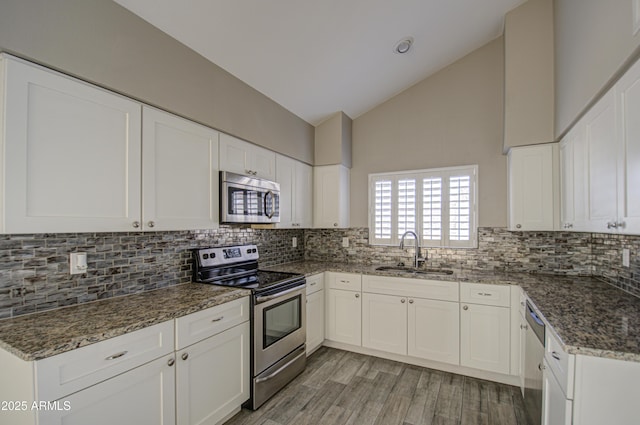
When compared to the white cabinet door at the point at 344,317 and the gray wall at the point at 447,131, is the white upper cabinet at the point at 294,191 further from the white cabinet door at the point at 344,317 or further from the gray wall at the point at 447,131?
the white cabinet door at the point at 344,317

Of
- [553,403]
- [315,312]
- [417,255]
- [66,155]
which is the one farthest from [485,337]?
[66,155]

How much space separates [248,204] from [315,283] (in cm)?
113

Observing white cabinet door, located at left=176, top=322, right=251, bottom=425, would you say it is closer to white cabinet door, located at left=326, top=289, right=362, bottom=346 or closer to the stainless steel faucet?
white cabinet door, located at left=326, top=289, right=362, bottom=346

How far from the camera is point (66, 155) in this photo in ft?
4.96

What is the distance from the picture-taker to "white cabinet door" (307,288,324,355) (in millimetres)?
3049

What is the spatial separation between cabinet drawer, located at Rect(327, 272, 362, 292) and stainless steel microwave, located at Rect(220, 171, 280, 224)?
89 cm

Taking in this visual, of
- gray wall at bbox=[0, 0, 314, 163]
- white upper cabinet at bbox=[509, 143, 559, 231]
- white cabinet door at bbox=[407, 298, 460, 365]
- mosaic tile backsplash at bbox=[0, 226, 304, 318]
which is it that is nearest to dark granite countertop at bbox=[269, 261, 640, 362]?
white cabinet door at bbox=[407, 298, 460, 365]

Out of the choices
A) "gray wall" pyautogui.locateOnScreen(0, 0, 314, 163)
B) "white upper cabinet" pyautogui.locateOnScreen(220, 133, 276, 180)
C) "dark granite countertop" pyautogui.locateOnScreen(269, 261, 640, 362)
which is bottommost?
"dark granite countertop" pyautogui.locateOnScreen(269, 261, 640, 362)

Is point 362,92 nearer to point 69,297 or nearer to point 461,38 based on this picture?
point 461,38

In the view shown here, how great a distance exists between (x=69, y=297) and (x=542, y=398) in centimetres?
273

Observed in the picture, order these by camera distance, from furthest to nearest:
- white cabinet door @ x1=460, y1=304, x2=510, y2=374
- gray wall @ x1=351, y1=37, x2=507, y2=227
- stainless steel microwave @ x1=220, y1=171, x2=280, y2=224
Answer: gray wall @ x1=351, y1=37, x2=507, y2=227
white cabinet door @ x1=460, y1=304, x2=510, y2=374
stainless steel microwave @ x1=220, y1=171, x2=280, y2=224

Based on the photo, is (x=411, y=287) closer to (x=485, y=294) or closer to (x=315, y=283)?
(x=485, y=294)

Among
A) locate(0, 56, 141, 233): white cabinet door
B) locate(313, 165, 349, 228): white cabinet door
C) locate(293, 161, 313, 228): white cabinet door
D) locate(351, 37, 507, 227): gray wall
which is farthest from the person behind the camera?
locate(313, 165, 349, 228): white cabinet door

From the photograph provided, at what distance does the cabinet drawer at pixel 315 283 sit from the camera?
10.00 ft
